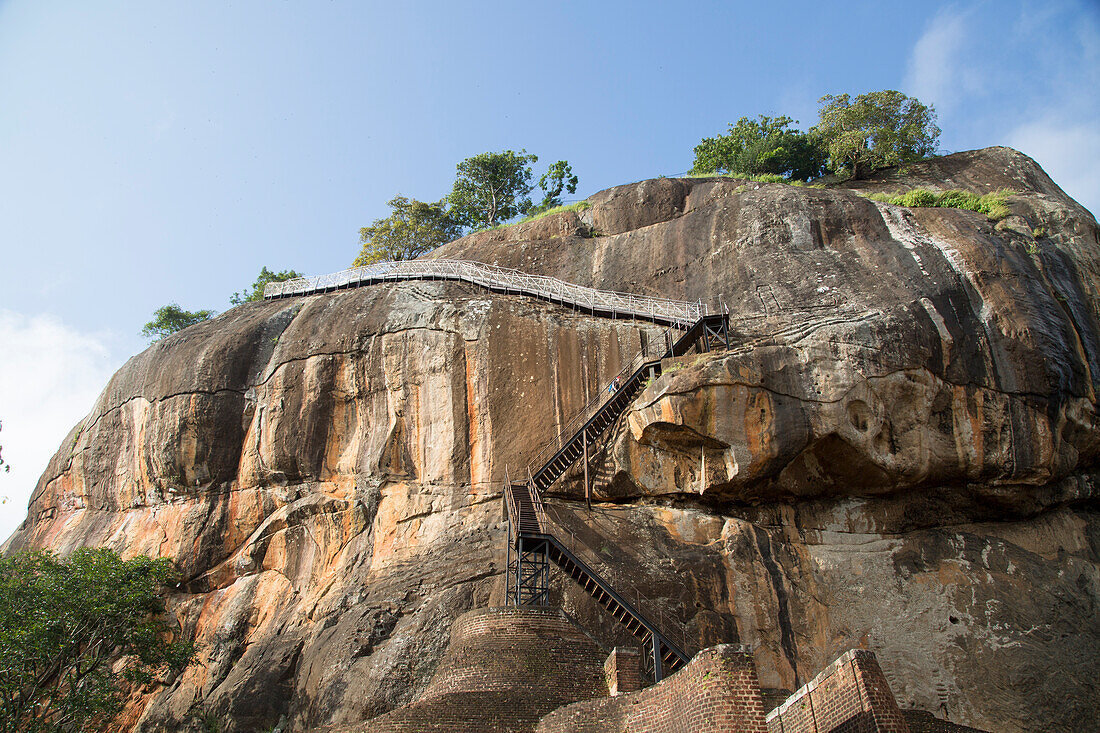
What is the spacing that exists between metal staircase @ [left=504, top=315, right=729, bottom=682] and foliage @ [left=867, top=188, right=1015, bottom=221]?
370 inches

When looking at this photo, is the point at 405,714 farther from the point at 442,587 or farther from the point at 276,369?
the point at 276,369

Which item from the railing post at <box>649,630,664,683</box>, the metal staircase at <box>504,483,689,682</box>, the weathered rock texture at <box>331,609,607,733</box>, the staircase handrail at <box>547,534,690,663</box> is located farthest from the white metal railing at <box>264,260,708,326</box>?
the weathered rock texture at <box>331,609,607,733</box>

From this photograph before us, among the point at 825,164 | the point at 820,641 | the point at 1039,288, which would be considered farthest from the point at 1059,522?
the point at 825,164

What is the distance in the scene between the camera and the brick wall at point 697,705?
1066 cm

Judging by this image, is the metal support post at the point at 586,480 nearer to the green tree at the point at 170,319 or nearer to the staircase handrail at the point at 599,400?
the staircase handrail at the point at 599,400

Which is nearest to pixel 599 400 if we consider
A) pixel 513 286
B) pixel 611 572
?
pixel 611 572

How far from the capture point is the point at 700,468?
2017 centimetres

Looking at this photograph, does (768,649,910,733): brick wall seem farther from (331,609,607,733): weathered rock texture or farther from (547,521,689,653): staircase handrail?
(547,521,689,653): staircase handrail

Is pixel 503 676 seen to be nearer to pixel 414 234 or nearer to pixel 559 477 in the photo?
pixel 559 477

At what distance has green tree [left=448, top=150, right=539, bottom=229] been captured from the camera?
43.1 m

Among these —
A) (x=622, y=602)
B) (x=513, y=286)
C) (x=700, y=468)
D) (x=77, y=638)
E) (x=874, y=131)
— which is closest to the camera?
(x=622, y=602)

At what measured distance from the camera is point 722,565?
63.1 ft

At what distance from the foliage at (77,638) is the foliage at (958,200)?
24936 mm

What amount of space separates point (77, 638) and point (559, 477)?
1194 cm
